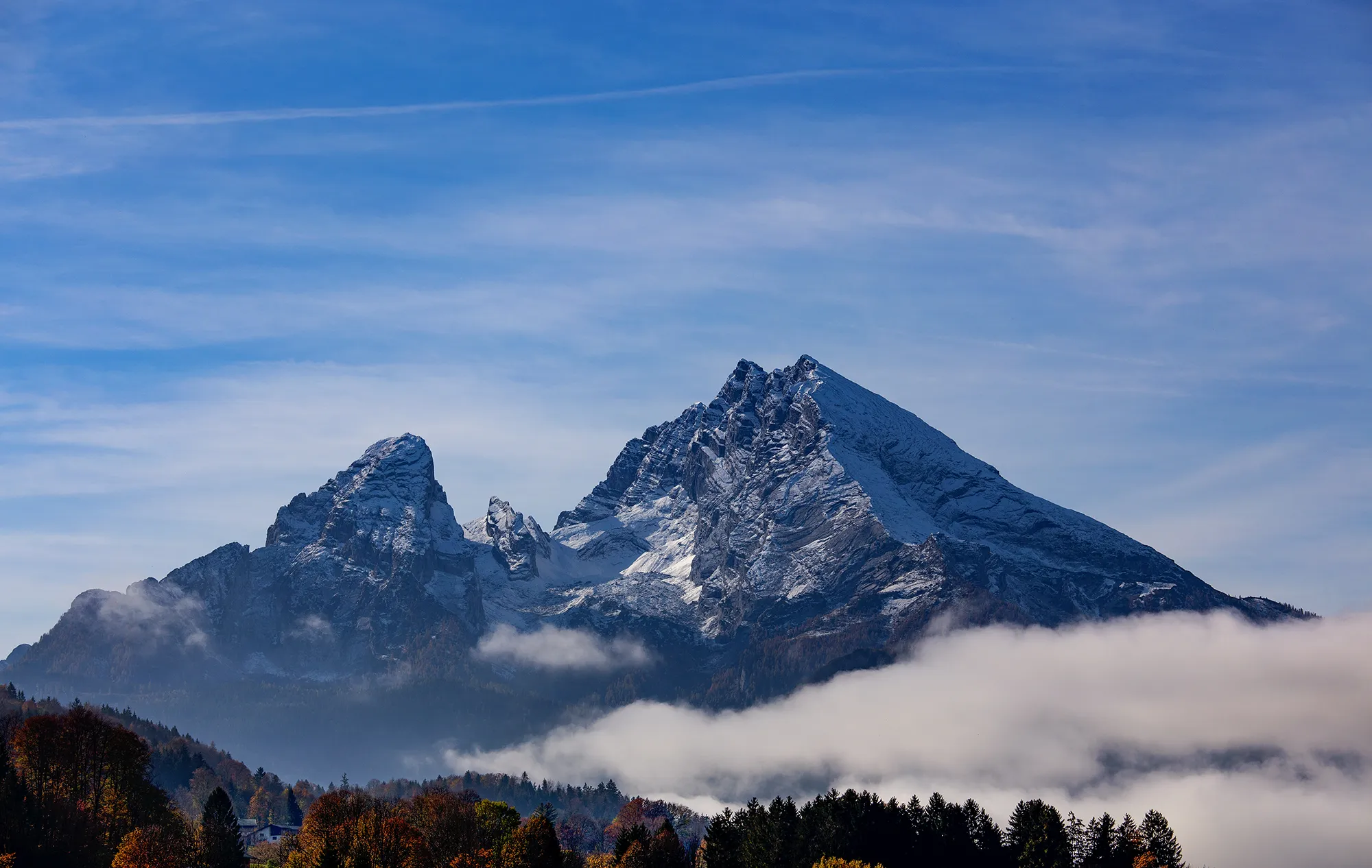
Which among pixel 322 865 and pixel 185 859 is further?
pixel 185 859

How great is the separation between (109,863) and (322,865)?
30.2m

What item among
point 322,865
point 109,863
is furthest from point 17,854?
point 322,865

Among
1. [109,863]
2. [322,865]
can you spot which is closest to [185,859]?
[109,863]

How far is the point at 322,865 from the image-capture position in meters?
186

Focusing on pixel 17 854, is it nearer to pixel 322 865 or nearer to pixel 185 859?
pixel 185 859

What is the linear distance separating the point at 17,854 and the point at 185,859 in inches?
716

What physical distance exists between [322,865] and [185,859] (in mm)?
23303

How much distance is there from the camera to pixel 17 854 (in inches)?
7515

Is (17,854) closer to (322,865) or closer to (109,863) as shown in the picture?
(109,863)

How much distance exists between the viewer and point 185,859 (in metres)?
200

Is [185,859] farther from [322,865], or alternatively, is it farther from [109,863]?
[322,865]

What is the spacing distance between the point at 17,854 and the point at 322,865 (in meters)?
34.2

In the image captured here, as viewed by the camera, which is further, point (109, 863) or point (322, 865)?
point (109, 863)

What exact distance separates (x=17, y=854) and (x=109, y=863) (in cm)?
1150
